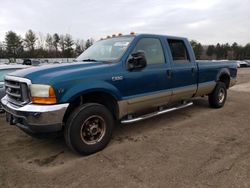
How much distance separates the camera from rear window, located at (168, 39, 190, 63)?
17.4 feet

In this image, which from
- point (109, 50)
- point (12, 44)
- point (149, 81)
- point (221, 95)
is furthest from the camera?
point (12, 44)

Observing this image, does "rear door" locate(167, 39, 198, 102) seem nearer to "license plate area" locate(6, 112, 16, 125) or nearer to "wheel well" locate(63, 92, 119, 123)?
"wheel well" locate(63, 92, 119, 123)

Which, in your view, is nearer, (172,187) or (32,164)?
(172,187)

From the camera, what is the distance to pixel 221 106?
23.3ft

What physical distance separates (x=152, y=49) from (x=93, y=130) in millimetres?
2101

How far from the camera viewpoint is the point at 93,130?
3.88 meters

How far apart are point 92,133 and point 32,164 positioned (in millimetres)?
1009

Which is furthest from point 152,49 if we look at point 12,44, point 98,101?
point 12,44

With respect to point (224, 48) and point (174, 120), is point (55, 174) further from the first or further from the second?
point (224, 48)

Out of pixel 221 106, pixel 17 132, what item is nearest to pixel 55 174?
pixel 17 132

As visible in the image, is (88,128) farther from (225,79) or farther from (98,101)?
(225,79)

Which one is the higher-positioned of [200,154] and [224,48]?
[224,48]

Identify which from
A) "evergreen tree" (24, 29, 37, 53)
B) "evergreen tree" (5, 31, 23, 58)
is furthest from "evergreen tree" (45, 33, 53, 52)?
"evergreen tree" (5, 31, 23, 58)

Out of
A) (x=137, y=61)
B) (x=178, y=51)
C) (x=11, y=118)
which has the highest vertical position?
(x=178, y=51)
